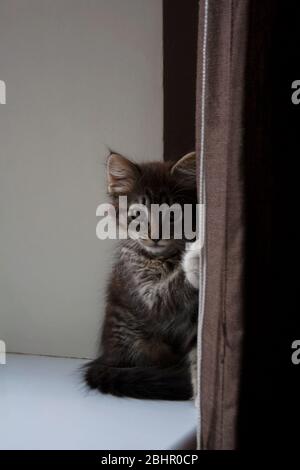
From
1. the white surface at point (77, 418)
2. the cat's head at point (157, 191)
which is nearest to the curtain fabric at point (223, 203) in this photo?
the white surface at point (77, 418)

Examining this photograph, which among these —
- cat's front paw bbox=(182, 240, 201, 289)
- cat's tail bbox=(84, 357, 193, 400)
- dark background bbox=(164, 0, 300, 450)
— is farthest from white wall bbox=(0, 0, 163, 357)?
dark background bbox=(164, 0, 300, 450)

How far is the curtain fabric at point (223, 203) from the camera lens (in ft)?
2.43

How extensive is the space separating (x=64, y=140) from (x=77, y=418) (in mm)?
781

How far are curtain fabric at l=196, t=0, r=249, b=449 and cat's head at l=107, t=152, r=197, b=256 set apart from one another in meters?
0.45

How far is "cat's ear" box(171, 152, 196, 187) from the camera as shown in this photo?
1.25 metres

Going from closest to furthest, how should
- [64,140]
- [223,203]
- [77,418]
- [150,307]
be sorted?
[223,203], [77,418], [150,307], [64,140]

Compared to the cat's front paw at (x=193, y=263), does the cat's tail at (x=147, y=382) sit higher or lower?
lower

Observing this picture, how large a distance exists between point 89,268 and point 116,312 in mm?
227

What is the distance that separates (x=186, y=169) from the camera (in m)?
1.26

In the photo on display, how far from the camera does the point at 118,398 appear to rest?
3.79 ft

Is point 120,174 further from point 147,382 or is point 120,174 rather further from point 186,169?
point 147,382

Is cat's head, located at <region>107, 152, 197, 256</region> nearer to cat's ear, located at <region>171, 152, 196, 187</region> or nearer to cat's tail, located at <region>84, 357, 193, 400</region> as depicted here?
cat's ear, located at <region>171, 152, 196, 187</region>

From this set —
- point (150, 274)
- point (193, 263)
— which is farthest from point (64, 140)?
point (193, 263)

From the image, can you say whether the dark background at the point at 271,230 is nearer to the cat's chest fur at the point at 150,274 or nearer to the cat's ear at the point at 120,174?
the cat's chest fur at the point at 150,274
